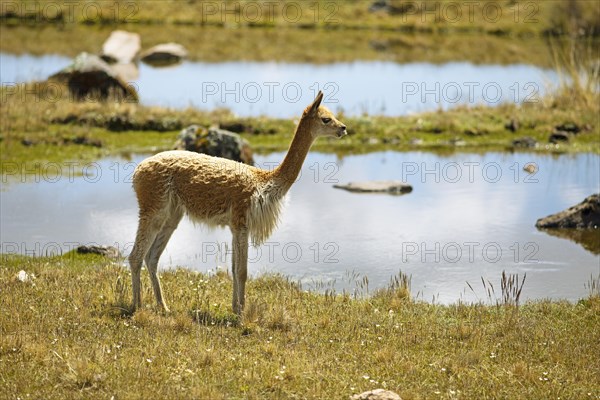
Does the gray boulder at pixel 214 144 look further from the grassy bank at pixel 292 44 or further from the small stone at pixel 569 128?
the grassy bank at pixel 292 44

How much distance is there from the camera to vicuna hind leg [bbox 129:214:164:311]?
12.6m

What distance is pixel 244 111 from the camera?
108 feet

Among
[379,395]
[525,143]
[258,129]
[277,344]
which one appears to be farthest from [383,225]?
[379,395]

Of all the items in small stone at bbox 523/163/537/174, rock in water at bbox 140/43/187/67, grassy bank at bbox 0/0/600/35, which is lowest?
small stone at bbox 523/163/537/174

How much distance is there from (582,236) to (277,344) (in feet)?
32.6

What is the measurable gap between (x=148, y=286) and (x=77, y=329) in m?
2.78

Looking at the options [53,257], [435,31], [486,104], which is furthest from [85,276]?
[435,31]

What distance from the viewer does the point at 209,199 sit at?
12.6 meters

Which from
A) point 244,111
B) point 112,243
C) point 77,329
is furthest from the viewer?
point 244,111

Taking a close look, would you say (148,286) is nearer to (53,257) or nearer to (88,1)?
(53,257)

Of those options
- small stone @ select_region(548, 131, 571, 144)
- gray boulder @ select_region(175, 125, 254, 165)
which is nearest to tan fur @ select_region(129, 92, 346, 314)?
gray boulder @ select_region(175, 125, 254, 165)

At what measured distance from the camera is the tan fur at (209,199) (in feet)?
41.4

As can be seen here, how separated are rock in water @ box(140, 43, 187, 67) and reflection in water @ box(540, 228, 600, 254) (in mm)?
32448

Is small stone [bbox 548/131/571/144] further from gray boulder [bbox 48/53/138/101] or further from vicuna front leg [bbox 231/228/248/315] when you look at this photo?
vicuna front leg [bbox 231/228/248/315]
